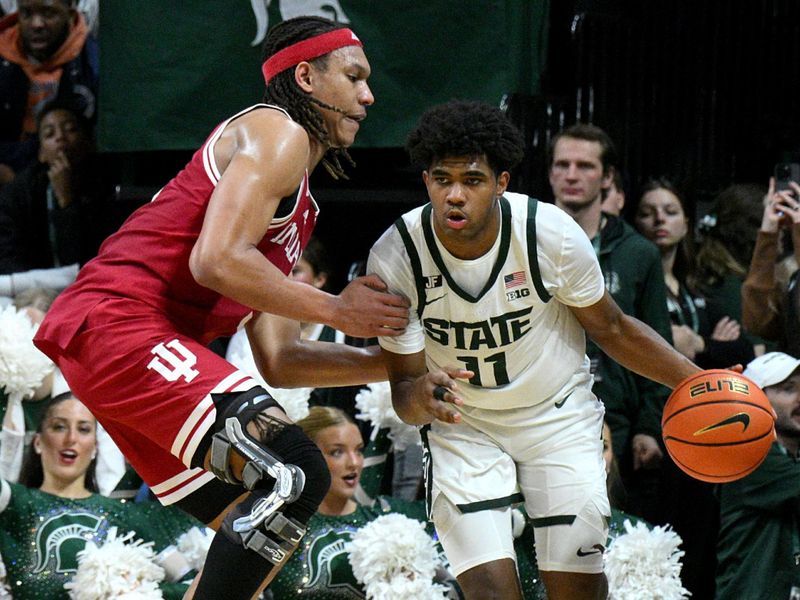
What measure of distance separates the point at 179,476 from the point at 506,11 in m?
3.10

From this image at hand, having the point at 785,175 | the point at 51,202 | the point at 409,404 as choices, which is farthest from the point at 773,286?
the point at 51,202

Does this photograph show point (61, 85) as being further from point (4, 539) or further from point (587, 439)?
point (587, 439)

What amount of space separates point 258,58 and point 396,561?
2.55 meters

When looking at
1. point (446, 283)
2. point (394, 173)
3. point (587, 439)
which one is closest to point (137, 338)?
point (446, 283)

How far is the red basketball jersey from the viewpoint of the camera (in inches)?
151

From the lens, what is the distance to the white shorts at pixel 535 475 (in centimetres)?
429

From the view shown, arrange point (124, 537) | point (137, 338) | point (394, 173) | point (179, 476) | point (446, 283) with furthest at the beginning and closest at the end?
point (394, 173), point (124, 537), point (446, 283), point (179, 476), point (137, 338)

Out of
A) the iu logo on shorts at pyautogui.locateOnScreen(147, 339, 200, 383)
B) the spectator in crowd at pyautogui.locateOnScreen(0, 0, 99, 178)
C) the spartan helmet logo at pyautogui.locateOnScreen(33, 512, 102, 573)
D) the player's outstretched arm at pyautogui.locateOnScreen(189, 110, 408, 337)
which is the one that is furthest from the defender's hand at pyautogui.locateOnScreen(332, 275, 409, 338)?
the spectator in crowd at pyautogui.locateOnScreen(0, 0, 99, 178)

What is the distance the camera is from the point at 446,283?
425cm

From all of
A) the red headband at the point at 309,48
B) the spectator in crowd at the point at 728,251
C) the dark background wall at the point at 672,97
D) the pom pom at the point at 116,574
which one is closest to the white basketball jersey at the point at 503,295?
the red headband at the point at 309,48

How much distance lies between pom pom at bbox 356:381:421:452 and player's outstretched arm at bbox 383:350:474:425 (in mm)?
1685

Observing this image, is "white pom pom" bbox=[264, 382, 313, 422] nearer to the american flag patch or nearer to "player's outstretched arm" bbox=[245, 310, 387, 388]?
"player's outstretched arm" bbox=[245, 310, 387, 388]

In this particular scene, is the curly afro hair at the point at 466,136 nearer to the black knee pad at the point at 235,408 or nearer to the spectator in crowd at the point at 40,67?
the black knee pad at the point at 235,408

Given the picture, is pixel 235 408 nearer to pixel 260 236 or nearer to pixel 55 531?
pixel 260 236
